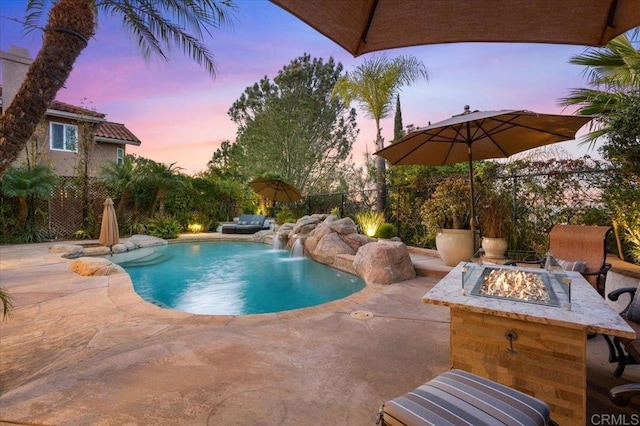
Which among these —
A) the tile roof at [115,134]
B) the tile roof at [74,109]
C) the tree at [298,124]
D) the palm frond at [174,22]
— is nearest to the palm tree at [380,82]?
the palm frond at [174,22]

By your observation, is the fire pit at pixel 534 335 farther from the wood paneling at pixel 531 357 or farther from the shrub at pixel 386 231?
the shrub at pixel 386 231

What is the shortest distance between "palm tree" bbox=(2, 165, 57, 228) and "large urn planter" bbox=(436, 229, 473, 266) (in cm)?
1196

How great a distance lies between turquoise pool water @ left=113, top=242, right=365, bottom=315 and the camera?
505cm

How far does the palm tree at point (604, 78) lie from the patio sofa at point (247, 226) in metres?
11.3

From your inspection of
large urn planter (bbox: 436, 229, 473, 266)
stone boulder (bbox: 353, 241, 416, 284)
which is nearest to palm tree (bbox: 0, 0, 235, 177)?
stone boulder (bbox: 353, 241, 416, 284)

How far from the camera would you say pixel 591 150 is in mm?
4969

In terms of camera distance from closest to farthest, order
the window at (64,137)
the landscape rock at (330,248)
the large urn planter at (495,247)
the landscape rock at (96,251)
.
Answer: the large urn planter at (495,247) → the landscape rock at (330,248) → the landscape rock at (96,251) → the window at (64,137)

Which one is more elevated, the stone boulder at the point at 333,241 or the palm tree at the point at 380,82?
the palm tree at the point at 380,82

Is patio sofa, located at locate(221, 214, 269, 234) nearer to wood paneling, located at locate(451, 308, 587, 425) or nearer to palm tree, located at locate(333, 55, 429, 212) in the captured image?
palm tree, located at locate(333, 55, 429, 212)

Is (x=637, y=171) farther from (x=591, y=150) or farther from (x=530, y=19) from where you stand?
(x=530, y=19)

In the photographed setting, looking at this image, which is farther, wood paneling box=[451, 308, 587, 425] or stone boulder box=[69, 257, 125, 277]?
stone boulder box=[69, 257, 125, 277]

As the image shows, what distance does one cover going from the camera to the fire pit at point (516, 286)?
5.68 feet

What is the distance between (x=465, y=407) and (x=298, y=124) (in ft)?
66.6

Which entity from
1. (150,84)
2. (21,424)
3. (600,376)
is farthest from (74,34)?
(150,84)
